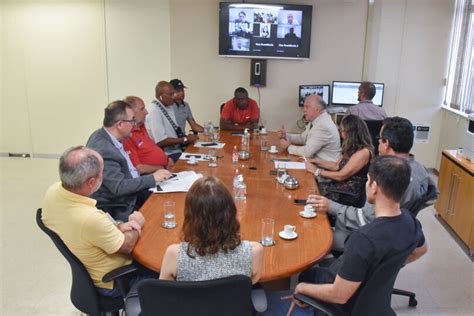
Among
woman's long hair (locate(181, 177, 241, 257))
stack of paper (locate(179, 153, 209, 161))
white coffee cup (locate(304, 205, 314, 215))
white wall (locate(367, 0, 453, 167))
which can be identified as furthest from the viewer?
white wall (locate(367, 0, 453, 167))

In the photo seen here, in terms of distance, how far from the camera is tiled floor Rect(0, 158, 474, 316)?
2.95 meters

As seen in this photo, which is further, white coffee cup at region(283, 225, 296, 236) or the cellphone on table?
the cellphone on table

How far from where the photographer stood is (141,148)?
380cm

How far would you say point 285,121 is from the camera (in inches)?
257

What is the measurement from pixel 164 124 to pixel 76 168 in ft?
8.17

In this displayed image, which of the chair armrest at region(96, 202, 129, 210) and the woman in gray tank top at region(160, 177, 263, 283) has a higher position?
the woman in gray tank top at region(160, 177, 263, 283)

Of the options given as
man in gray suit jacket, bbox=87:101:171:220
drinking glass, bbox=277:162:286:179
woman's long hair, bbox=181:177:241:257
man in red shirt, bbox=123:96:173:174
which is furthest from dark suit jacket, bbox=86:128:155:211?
woman's long hair, bbox=181:177:241:257

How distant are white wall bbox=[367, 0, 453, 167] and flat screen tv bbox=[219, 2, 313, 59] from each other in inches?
39.8

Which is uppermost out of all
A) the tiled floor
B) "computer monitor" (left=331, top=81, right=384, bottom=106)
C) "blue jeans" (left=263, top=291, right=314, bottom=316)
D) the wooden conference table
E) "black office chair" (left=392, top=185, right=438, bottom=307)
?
"computer monitor" (left=331, top=81, right=384, bottom=106)

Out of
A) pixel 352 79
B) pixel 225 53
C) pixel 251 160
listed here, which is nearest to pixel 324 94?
pixel 352 79

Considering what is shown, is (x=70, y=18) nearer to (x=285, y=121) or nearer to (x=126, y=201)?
(x=285, y=121)

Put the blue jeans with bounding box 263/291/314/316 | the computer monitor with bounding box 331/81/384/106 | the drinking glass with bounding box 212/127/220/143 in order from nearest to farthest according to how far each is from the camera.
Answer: the blue jeans with bounding box 263/291/314/316, the drinking glass with bounding box 212/127/220/143, the computer monitor with bounding box 331/81/384/106

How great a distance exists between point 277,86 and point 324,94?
2.32 feet

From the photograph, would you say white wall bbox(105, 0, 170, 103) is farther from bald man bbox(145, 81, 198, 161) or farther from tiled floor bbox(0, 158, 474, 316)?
tiled floor bbox(0, 158, 474, 316)
